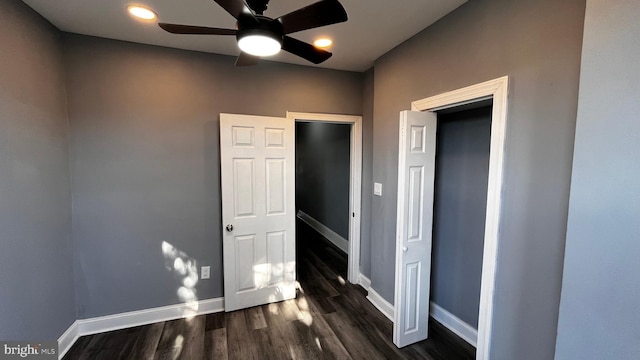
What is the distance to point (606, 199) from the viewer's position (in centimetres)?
94

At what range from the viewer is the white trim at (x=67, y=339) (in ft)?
7.15

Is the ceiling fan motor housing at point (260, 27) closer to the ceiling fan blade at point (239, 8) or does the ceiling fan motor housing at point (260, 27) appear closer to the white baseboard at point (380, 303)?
the ceiling fan blade at point (239, 8)

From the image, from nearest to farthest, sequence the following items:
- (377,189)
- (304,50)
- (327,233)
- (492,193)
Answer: (304,50), (492,193), (377,189), (327,233)

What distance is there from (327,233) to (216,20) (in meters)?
4.00

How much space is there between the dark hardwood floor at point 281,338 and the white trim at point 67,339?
47 millimetres

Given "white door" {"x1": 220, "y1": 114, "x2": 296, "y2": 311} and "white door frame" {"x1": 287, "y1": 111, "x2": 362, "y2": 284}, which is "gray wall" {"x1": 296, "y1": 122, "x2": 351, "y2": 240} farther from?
"white door" {"x1": 220, "y1": 114, "x2": 296, "y2": 311}

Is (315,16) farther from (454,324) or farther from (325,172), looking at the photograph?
(325,172)

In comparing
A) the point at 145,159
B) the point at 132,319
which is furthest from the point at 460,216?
the point at 132,319

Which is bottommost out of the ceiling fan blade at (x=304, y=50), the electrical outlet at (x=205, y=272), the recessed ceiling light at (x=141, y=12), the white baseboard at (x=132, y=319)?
the white baseboard at (x=132, y=319)

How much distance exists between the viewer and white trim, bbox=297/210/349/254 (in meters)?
4.56

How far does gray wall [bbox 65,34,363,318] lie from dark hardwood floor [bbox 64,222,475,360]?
29cm

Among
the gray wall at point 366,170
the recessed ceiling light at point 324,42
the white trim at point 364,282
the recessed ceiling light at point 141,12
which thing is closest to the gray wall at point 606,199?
the recessed ceiling light at point 324,42

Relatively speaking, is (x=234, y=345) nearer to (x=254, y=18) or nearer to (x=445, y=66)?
(x=254, y=18)

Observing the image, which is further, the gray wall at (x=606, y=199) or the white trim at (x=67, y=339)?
the white trim at (x=67, y=339)
